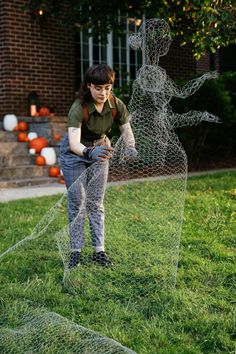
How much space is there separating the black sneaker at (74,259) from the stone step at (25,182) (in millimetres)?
4665

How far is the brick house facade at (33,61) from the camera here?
948 cm

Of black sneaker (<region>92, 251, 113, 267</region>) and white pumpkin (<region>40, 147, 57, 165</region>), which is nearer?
black sneaker (<region>92, 251, 113, 267</region>)

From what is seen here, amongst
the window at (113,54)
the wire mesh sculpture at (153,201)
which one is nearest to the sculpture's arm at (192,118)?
the wire mesh sculpture at (153,201)

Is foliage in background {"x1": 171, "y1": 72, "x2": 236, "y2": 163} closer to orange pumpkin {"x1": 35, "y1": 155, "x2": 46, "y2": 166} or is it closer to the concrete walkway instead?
orange pumpkin {"x1": 35, "y1": 155, "x2": 46, "y2": 166}

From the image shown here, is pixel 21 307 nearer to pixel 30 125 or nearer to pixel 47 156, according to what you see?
pixel 47 156

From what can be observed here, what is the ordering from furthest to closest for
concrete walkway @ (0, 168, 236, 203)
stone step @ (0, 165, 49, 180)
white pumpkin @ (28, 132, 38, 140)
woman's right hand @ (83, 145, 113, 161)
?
1. white pumpkin @ (28, 132, 38, 140)
2. stone step @ (0, 165, 49, 180)
3. concrete walkway @ (0, 168, 236, 203)
4. woman's right hand @ (83, 145, 113, 161)

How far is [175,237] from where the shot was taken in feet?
11.4

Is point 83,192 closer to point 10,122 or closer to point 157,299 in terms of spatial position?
point 157,299

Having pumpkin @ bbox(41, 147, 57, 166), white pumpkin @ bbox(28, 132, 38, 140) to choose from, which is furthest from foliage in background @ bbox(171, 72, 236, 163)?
white pumpkin @ bbox(28, 132, 38, 140)

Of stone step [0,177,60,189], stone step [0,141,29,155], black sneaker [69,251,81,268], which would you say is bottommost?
stone step [0,177,60,189]

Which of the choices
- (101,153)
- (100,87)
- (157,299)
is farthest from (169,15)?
(157,299)

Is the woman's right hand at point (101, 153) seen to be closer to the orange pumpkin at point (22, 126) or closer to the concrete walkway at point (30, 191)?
the concrete walkway at point (30, 191)

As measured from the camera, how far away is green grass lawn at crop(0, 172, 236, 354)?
9.27 feet

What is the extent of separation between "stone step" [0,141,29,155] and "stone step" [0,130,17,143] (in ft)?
0.69
